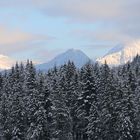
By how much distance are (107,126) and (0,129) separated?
24424 millimetres

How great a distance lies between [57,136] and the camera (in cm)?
8025

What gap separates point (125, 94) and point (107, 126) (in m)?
5.87

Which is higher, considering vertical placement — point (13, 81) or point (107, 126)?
point (13, 81)

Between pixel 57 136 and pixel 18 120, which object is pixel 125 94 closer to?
pixel 57 136

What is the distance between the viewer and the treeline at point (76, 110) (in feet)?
245

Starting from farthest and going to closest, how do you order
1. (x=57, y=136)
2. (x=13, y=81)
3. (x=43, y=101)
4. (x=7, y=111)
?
(x=13, y=81), (x=7, y=111), (x=57, y=136), (x=43, y=101)

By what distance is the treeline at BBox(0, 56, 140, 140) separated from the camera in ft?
245

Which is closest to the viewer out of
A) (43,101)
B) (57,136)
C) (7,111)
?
(43,101)

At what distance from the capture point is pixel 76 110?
80562 millimetres

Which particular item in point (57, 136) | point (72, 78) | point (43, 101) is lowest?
point (57, 136)

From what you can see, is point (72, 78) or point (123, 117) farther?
point (72, 78)

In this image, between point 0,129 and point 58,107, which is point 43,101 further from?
point 0,129

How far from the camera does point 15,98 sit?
82938mm

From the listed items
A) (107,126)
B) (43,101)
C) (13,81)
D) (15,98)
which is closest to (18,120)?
(15,98)
